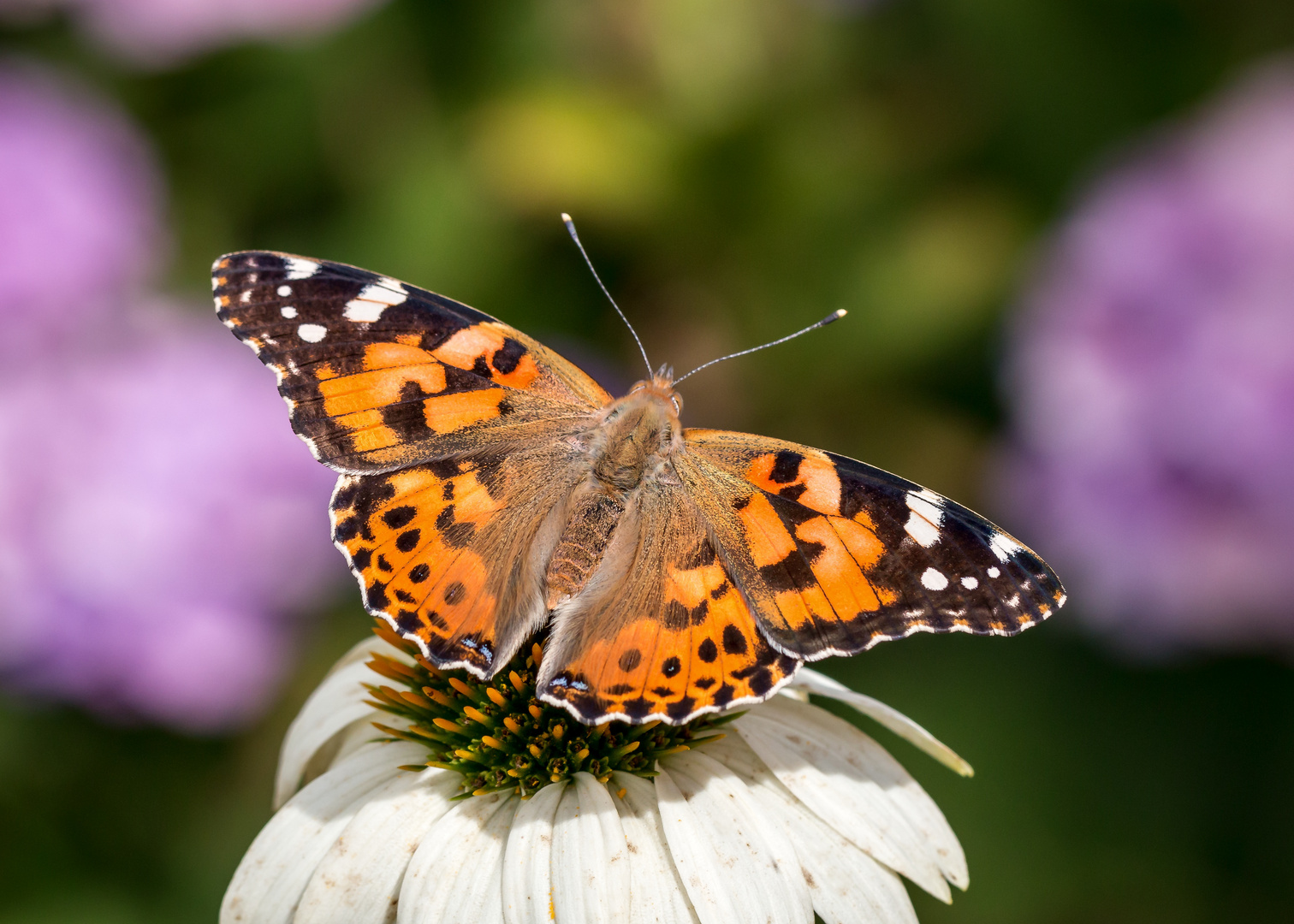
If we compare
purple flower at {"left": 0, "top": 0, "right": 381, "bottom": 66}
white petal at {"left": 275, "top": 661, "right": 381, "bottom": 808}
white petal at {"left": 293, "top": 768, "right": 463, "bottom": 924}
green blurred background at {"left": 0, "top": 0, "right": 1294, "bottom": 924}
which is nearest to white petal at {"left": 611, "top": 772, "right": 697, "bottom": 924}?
white petal at {"left": 293, "top": 768, "right": 463, "bottom": 924}

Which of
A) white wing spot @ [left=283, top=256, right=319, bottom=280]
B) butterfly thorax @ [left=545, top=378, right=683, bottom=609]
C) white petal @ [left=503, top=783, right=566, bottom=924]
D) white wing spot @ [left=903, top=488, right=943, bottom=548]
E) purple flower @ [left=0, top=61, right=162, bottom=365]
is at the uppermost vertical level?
purple flower @ [left=0, top=61, right=162, bottom=365]

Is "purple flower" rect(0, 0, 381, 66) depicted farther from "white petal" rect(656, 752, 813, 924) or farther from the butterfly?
"white petal" rect(656, 752, 813, 924)

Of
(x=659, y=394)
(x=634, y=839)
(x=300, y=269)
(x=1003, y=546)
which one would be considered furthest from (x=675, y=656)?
(x=300, y=269)

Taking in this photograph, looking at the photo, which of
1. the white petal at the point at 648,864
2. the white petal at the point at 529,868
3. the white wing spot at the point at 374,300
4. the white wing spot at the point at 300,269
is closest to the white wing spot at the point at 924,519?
the white petal at the point at 648,864

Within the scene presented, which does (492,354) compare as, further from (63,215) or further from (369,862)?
(63,215)

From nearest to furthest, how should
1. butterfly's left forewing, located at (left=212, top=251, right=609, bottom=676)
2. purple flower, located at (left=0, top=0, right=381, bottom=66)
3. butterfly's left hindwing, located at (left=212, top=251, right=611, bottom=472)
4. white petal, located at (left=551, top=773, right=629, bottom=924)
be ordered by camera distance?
white petal, located at (left=551, top=773, right=629, bottom=924) < butterfly's left forewing, located at (left=212, top=251, right=609, bottom=676) < butterfly's left hindwing, located at (left=212, top=251, right=611, bottom=472) < purple flower, located at (left=0, top=0, right=381, bottom=66)

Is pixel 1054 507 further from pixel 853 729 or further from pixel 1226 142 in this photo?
pixel 853 729
